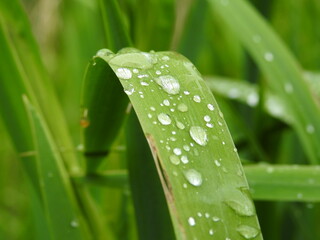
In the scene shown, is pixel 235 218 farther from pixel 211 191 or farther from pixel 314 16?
pixel 314 16

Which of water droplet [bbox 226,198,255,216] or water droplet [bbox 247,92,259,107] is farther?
water droplet [bbox 247,92,259,107]

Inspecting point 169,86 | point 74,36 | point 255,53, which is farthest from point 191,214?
point 74,36

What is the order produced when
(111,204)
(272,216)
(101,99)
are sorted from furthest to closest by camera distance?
1. (272,216)
2. (111,204)
3. (101,99)

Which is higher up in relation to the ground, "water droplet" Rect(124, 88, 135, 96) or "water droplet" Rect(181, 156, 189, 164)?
"water droplet" Rect(124, 88, 135, 96)

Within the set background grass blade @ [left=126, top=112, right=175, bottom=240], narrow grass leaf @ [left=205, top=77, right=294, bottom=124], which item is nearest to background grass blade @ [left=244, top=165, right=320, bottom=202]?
background grass blade @ [left=126, top=112, right=175, bottom=240]

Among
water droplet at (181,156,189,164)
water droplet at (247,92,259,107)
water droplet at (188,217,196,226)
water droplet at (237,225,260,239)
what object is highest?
water droplet at (181,156,189,164)

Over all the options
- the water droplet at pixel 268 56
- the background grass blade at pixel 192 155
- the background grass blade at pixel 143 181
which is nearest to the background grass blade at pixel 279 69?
the water droplet at pixel 268 56

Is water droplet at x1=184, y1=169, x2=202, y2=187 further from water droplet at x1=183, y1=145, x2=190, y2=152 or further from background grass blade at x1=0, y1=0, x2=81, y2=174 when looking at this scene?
background grass blade at x1=0, y1=0, x2=81, y2=174
